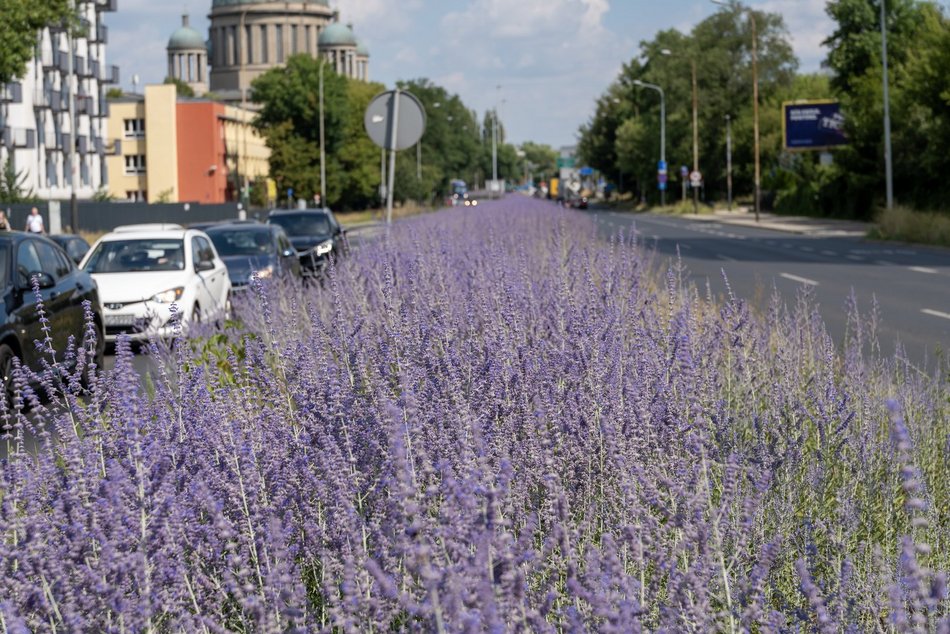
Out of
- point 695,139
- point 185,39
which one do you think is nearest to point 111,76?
point 695,139

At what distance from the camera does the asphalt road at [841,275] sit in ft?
51.7

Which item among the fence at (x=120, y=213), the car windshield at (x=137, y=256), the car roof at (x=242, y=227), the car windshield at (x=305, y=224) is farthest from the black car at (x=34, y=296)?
the fence at (x=120, y=213)

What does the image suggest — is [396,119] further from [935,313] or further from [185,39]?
[185,39]

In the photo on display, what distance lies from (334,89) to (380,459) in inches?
3842

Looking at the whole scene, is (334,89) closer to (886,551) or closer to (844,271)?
(844,271)

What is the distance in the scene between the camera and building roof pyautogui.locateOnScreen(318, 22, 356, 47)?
168250 mm

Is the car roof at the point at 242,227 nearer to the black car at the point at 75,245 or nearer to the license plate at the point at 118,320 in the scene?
the black car at the point at 75,245

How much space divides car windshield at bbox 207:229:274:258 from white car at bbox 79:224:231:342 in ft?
10.3

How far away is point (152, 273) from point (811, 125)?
5965 cm

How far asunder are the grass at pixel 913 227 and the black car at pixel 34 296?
91.7 feet

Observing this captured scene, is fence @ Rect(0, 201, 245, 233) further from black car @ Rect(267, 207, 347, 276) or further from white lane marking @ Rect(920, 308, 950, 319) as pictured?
white lane marking @ Rect(920, 308, 950, 319)

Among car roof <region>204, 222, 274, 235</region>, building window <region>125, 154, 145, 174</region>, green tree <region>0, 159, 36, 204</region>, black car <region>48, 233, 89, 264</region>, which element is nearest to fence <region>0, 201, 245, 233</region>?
green tree <region>0, 159, 36, 204</region>

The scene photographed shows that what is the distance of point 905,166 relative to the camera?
53406 mm

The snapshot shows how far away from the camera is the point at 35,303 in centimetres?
1262
